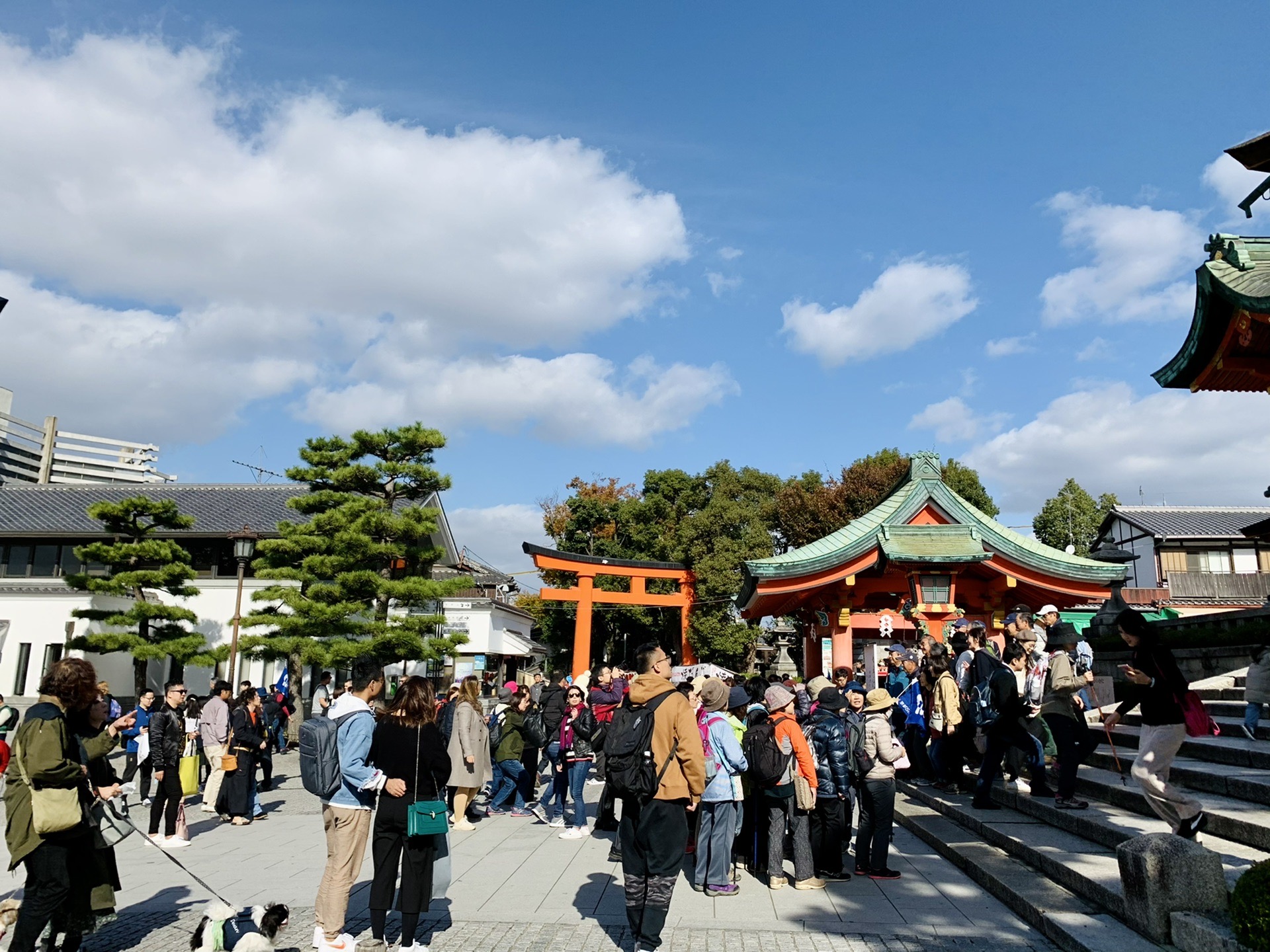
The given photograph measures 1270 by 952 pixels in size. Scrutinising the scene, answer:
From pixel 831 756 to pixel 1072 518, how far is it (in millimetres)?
40216

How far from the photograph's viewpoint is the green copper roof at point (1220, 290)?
301 inches

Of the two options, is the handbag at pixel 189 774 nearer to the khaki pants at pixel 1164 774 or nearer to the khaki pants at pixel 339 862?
the khaki pants at pixel 339 862

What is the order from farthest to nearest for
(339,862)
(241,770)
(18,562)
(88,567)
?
(18,562) → (88,567) → (241,770) → (339,862)

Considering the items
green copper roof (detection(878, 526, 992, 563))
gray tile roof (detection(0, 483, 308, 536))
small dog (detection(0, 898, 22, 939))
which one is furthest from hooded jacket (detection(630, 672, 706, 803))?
gray tile roof (detection(0, 483, 308, 536))

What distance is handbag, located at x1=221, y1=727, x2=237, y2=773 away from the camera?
993cm

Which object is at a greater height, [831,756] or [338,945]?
[831,756]

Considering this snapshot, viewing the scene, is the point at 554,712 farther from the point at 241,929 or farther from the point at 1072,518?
the point at 1072,518

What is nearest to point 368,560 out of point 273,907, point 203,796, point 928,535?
point 203,796

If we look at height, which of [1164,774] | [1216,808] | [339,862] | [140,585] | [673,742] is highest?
[140,585]

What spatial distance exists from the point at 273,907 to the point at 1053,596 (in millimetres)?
15858

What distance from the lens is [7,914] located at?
5.08 meters

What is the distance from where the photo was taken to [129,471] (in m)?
92.1

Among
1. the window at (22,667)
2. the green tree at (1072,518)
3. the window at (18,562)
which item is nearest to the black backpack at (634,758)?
the window at (22,667)

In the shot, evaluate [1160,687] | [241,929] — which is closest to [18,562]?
[241,929]
